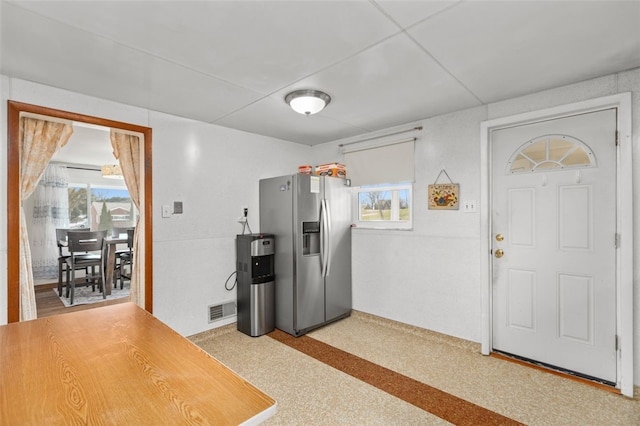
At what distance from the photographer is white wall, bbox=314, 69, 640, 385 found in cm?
294

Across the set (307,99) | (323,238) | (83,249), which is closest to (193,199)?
(323,238)

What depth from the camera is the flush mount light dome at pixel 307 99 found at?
2494mm

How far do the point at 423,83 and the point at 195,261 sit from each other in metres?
2.74

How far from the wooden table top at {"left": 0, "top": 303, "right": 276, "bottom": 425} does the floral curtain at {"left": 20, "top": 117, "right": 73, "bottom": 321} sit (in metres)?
1.34

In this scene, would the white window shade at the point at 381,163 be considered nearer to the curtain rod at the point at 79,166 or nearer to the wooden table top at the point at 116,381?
the wooden table top at the point at 116,381

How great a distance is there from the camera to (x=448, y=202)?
10.3ft

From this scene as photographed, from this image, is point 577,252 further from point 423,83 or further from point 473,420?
point 423,83

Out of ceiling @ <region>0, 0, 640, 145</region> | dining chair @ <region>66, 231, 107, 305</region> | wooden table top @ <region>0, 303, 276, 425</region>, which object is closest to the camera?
wooden table top @ <region>0, 303, 276, 425</region>

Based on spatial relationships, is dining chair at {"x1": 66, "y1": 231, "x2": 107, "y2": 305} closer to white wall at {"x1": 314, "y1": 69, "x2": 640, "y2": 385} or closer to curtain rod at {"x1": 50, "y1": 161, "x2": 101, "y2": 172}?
curtain rod at {"x1": 50, "y1": 161, "x2": 101, "y2": 172}

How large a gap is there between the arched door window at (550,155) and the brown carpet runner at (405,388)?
197 cm

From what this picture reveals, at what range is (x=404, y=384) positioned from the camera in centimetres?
241

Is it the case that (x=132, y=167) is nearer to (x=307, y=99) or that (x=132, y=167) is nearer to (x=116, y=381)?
(x=307, y=99)

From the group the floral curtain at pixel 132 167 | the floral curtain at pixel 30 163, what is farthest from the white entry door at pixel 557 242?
the floral curtain at pixel 30 163

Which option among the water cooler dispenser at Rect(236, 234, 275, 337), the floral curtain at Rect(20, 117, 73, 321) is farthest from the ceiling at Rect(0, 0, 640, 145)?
the water cooler dispenser at Rect(236, 234, 275, 337)
